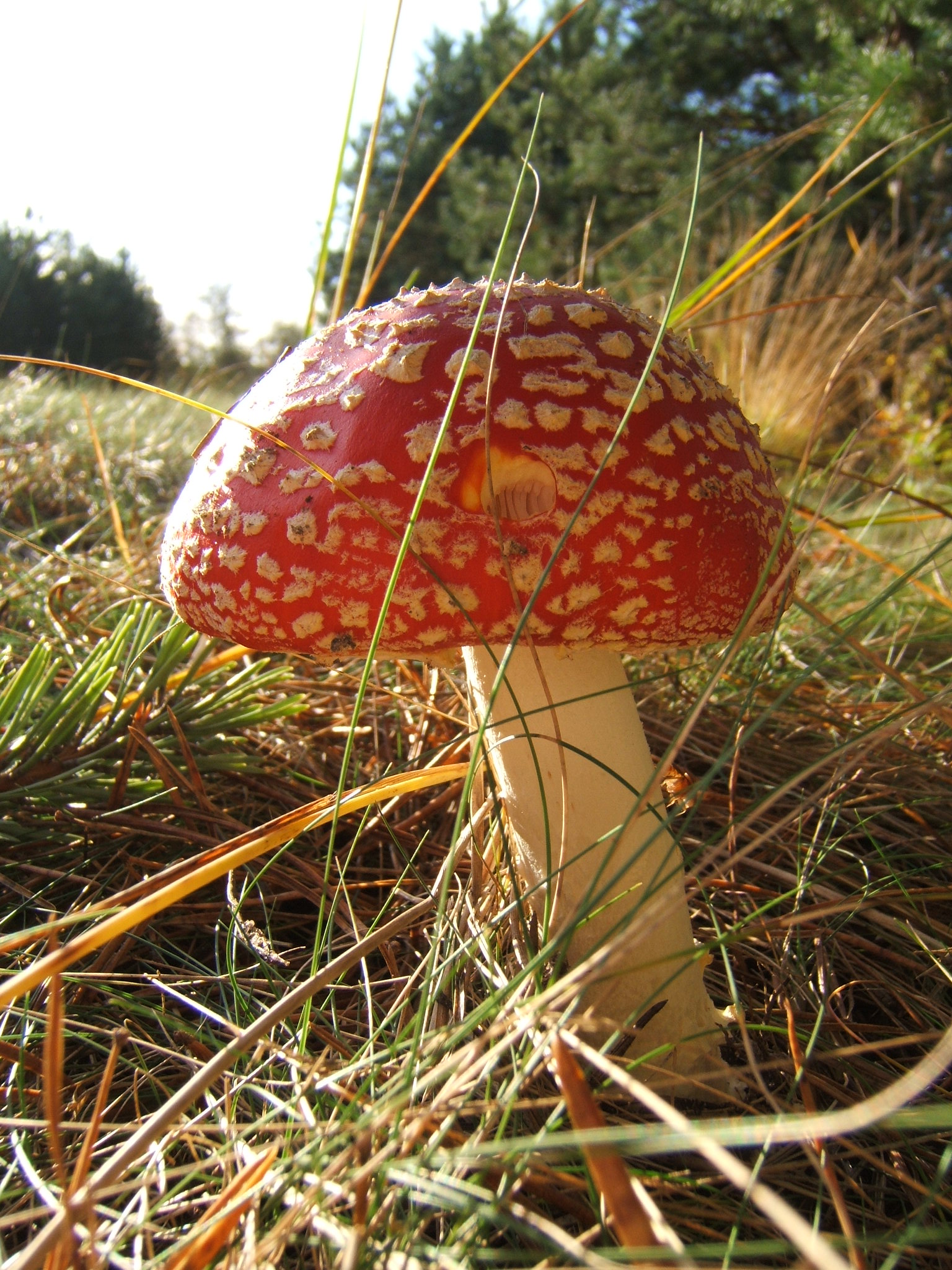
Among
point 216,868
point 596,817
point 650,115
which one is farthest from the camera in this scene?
point 650,115

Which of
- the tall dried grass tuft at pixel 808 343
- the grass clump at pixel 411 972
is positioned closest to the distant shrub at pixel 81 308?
the tall dried grass tuft at pixel 808 343

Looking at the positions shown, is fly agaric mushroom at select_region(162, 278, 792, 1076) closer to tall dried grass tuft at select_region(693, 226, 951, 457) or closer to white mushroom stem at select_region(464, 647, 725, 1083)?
white mushroom stem at select_region(464, 647, 725, 1083)

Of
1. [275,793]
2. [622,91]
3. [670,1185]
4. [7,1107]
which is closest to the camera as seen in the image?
[670,1185]

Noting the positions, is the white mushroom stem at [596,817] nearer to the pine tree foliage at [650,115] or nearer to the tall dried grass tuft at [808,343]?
the tall dried grass tuft at [808,343]

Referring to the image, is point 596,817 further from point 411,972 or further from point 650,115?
point 650,115

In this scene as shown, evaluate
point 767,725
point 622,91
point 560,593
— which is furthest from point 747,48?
point 560,593

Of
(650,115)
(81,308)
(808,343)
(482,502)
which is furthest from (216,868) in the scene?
(81,308)

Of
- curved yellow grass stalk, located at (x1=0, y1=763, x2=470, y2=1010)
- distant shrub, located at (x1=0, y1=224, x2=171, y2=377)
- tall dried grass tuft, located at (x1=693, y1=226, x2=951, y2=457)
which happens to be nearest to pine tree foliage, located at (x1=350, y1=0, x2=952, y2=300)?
tall dried grass tuft, located at (x1=693, y1=226, x2=951, y2=457)

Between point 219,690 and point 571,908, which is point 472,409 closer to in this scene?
point 571,908
